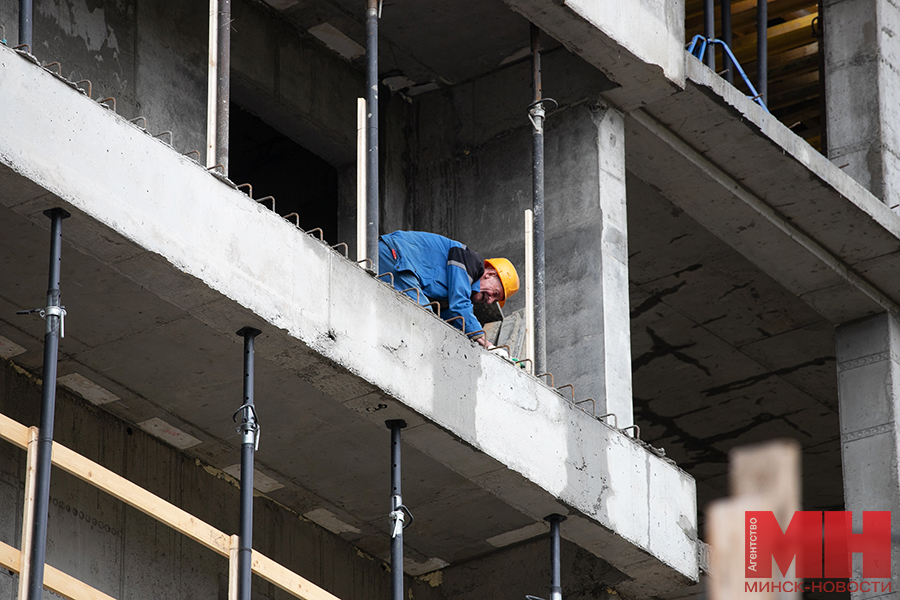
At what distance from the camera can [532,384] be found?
1218 cm

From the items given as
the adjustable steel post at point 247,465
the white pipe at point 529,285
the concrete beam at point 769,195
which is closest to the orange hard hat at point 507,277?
the white pipe at point 529,285

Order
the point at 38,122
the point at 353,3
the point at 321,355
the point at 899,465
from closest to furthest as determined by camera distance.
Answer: the point at 38,122 → the point at 321,355 → the point at 353,3 → the point at 899,465

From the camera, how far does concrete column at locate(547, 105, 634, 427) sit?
529 inches

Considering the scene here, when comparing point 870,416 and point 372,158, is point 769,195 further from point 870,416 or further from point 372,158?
point 372,158

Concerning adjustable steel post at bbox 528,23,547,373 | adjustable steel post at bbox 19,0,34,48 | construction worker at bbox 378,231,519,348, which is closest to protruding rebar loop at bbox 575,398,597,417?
adjustable steel post at bbox 528,23,547,373

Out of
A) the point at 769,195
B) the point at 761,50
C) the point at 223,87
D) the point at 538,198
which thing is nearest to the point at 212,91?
the point at 223,87

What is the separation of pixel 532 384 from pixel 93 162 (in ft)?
12.9

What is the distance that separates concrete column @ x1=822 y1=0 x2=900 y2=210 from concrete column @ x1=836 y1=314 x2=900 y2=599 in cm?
138

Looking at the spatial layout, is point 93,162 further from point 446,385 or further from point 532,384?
point 532,384

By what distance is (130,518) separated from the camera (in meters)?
12.0

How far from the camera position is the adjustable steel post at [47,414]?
344 inches

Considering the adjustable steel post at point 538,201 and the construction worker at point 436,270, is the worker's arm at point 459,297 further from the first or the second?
the adjustable steel post at point 538,201

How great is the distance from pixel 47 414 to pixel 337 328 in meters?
2.35

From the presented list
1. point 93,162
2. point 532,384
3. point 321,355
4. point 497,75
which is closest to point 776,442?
point 497,75
